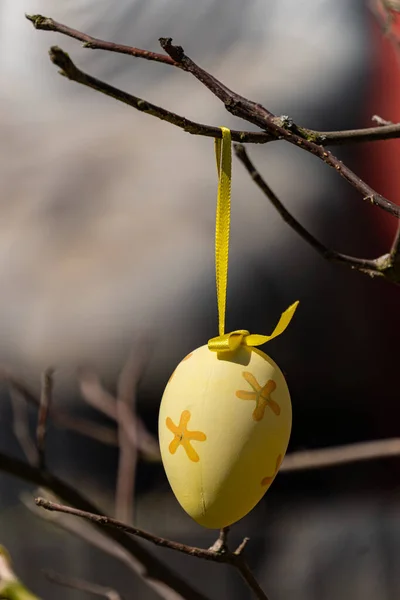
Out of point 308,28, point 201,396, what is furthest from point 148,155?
point 201,396

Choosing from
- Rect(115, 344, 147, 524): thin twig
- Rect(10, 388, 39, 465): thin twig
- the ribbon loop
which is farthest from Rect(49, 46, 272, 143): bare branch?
Rect(115, 344, 147, 524): thin twig

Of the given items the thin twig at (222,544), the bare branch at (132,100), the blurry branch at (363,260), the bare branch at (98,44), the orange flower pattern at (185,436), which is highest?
the blurry branch at (363,260)

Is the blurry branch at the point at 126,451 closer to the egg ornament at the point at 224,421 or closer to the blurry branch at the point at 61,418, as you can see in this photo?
the blurry branch at the point at 61,418

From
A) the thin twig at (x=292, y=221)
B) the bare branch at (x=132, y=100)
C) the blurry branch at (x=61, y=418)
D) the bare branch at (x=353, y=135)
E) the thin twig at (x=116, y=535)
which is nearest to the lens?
the bare branch at (x=132, y=100)

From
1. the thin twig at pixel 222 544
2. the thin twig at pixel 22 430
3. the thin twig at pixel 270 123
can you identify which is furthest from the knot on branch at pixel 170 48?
the thin twig at pixel 22 430

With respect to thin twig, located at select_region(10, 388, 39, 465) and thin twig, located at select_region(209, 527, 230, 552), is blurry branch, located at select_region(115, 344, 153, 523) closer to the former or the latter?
thin twig, located at select_region(10, 388, 39, 465)

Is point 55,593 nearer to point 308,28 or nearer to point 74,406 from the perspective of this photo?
point 74,406

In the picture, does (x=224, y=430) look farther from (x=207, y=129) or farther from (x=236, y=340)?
(x=207, y=129)
